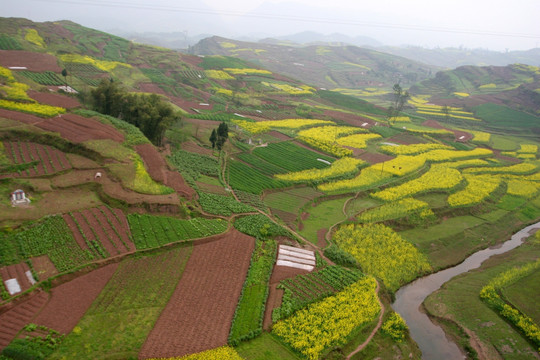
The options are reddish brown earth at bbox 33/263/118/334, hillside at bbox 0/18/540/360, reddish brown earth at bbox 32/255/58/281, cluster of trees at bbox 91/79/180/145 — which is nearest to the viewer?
reddish brown earth at bbox 33/263/118/334

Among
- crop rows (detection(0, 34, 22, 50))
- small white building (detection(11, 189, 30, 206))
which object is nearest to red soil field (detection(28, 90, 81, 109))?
small white building (detection(11, 189, 30, 206))

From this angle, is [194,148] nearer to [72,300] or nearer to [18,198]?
[18,198]

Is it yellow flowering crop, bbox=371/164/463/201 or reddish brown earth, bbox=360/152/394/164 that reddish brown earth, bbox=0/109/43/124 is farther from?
reddish brown earth, bbox=360/152/394/164

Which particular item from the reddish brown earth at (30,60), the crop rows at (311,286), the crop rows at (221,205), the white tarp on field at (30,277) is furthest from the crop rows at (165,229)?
the reddish brown earth at (30,60)

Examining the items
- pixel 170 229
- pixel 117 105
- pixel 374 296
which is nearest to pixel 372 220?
pixel 374 296

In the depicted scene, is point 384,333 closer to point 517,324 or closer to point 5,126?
point 517,324

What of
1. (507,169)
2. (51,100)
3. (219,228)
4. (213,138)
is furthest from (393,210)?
(51,100)

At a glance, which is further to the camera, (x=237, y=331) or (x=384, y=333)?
(x=384, y=333)
